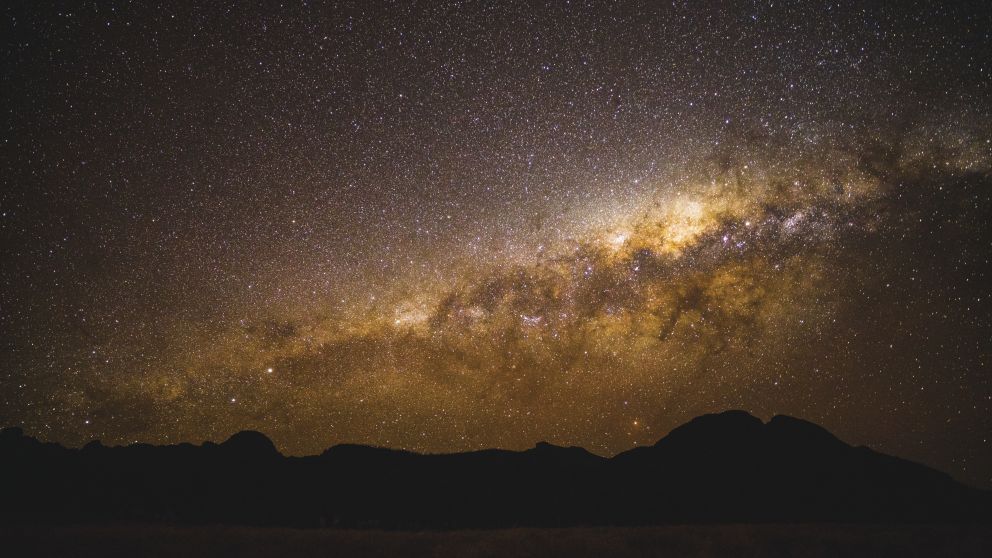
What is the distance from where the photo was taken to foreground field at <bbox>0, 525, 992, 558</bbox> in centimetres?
994

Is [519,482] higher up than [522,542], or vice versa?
[522,542]

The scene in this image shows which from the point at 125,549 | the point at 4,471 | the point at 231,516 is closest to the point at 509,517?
the point at 231,516

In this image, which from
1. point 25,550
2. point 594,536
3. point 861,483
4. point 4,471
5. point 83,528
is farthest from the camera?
point 4,471

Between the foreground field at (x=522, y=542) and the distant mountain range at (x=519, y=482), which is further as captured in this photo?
the distant mountain range at (x=519, y=482)

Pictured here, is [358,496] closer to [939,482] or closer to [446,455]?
[446,455]

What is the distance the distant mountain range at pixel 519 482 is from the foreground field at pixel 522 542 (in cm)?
806

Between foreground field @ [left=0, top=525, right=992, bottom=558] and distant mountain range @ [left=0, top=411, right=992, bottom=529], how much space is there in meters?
8.06

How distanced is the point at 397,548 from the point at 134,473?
23.2m

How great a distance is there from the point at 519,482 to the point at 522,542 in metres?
15.5

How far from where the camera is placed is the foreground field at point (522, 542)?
32.6ft

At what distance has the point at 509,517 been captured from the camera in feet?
71.6

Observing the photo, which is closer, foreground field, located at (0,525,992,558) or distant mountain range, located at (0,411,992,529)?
foreground field, located at (0,525,992,558)

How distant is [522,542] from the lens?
1048 cm

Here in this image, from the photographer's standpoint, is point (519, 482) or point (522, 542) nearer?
point (522, 542)
